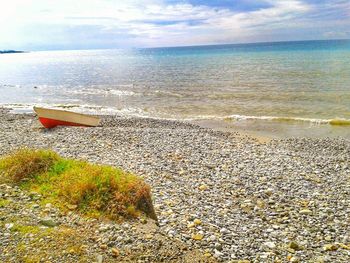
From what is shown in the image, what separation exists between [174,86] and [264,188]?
35077 millimetres

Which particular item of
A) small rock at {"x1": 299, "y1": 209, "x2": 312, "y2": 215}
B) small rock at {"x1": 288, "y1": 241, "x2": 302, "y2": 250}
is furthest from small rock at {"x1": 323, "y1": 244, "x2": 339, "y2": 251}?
small rock at {"x1": 299, "y1": 209, "x2": 312, "y2": 215}

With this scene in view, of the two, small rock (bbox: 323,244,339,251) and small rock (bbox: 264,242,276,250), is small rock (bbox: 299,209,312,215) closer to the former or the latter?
small rock (bbox: 323,244,339,251)

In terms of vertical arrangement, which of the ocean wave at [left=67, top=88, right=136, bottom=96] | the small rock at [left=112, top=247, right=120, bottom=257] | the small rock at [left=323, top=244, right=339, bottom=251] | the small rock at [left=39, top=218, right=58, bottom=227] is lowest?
the small rock at [left=323, top=244, right=339, bottom=251]

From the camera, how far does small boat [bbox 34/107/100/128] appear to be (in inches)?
813

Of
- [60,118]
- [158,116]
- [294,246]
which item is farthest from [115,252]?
[158,116]

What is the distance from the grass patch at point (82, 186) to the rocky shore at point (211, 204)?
396mm

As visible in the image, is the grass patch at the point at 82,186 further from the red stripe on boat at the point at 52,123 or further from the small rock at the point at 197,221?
the red stripe on boat at the point at 52,123

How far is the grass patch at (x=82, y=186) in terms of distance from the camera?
Answer: 756 cm

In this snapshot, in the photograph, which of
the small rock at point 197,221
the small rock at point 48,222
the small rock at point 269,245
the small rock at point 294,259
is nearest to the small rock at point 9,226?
the small rock at point 48,222

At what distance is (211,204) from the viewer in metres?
9.46

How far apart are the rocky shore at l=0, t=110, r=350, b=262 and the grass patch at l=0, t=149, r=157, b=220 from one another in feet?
1.30

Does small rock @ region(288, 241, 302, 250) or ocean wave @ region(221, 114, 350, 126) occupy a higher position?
ocean wave @ region(221, 114, 350, 126)

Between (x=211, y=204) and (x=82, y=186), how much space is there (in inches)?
154

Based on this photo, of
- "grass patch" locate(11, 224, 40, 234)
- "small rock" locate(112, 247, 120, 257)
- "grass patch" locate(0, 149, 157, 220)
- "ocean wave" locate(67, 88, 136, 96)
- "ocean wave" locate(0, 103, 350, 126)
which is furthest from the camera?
"ocean wave" locate(67, 88, 136, 96)
